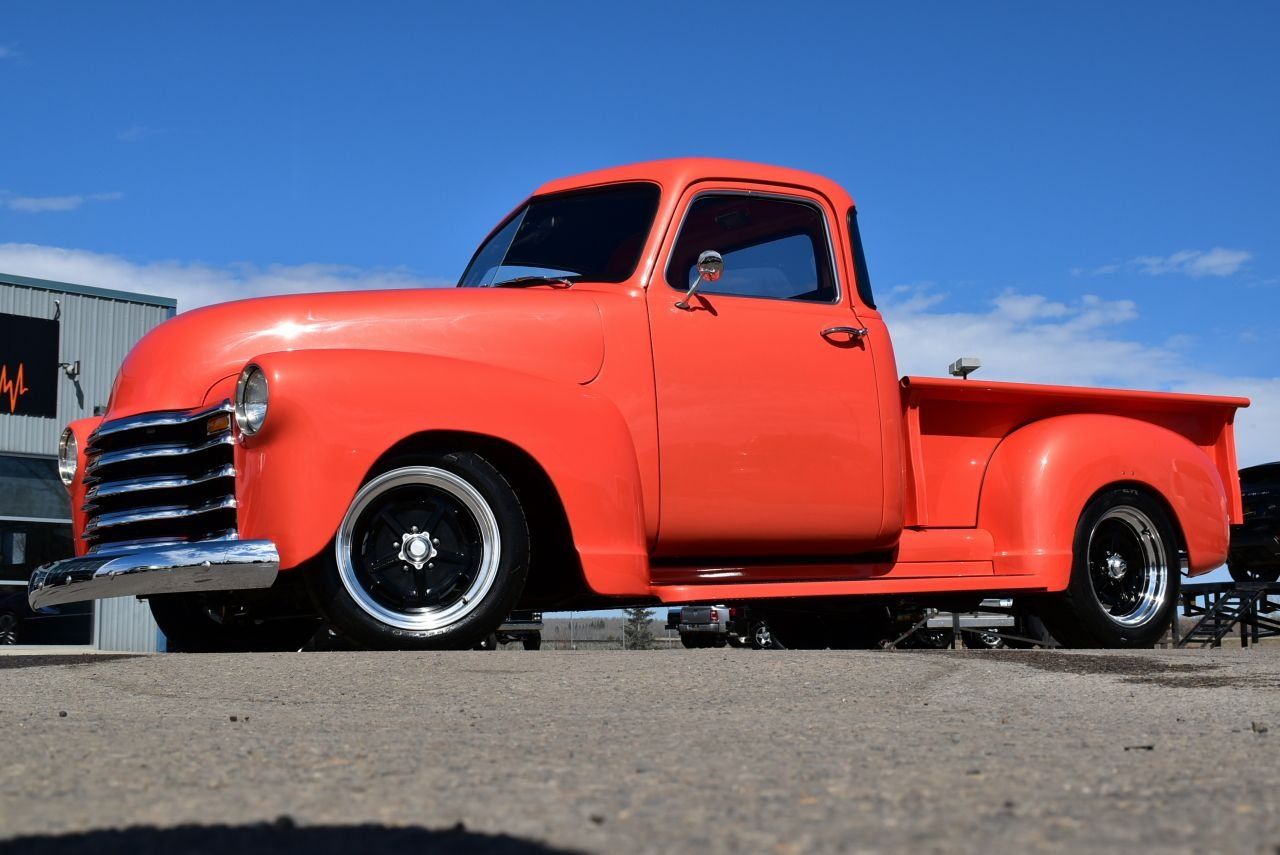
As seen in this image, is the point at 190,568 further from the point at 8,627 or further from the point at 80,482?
the point at 8,627

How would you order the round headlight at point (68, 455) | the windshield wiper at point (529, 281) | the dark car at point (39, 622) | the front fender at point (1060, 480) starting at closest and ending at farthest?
the round headlight at point (68, 455)
the windshield wiper at point (529, 281)
the front fender at point (1060, 480)
the dark car at point (39, 622)

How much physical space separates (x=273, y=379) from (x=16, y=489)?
1575cm

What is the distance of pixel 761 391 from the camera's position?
6543 mm

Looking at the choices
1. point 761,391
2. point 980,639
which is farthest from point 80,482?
point 980,639

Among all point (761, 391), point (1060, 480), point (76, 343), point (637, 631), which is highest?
point (76, 343)

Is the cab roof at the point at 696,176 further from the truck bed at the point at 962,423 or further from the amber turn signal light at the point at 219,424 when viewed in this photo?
the amber turn signal light at the point at 219,424

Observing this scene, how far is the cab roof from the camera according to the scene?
6836 mm

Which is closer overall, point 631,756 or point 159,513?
point 631,756

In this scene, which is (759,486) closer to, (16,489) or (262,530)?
(262,530)

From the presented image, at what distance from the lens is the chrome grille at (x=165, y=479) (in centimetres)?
554

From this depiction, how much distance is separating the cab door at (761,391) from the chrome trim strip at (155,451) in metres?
1.86

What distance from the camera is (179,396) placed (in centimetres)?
584

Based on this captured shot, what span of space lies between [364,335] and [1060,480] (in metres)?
3.58

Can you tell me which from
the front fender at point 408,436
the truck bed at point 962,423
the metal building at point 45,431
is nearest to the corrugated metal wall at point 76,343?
the metal building at point 45,431
